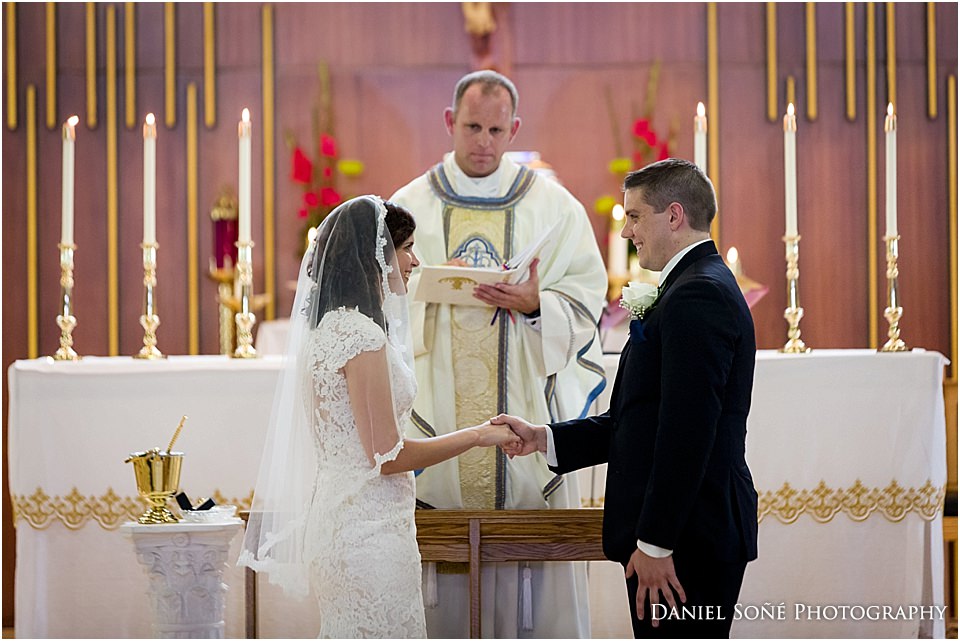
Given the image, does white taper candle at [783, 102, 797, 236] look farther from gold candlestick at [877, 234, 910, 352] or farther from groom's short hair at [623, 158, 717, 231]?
groom's short hair at [623, 158, 717, 231]

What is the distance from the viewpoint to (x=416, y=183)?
4297mm

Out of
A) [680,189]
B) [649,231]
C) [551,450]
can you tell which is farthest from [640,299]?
[551,450]

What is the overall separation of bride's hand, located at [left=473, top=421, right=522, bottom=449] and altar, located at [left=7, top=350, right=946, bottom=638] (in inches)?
43.3

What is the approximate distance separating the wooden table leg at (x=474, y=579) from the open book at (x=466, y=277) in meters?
0.74

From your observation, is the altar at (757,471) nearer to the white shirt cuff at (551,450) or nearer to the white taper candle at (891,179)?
the white taper candle at (891,179)

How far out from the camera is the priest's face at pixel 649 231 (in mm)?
3012

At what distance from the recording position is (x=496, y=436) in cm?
338

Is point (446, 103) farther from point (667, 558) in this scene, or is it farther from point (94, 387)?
point (667, 558)

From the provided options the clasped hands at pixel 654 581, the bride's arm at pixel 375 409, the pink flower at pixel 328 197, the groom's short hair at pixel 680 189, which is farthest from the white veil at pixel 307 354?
the pink flower at pixel 328 197

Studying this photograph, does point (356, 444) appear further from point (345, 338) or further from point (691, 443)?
point (691, 443)

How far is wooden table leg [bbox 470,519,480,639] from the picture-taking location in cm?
368

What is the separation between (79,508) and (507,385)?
5.19ft

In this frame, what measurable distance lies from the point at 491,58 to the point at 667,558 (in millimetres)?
5007

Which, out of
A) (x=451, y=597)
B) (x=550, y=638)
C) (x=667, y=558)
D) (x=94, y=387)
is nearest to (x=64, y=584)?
(x=94, y=387)
